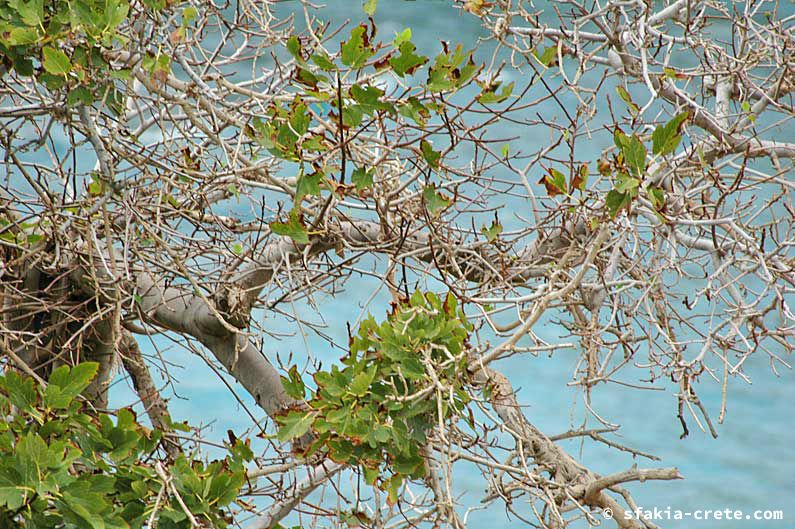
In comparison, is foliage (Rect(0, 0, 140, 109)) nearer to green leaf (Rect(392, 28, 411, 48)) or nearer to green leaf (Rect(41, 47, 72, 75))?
green leaf (Rect(41, 47, 72, 75))

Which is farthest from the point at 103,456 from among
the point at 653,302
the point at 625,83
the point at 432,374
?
the point at 625,83

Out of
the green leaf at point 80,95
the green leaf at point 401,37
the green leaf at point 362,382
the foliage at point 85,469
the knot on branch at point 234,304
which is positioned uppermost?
the knot on branch at point 234,304

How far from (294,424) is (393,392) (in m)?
0.24

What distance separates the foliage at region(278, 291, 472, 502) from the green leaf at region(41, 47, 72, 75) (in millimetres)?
887

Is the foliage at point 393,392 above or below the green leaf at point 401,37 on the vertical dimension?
below

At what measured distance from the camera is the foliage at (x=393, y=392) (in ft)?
6.33

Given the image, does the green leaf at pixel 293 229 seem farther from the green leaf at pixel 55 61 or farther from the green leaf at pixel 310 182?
the green leaf at pixel 55 61

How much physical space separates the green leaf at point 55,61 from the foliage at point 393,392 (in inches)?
34.9

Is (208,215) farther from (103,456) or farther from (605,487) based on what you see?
(605,487)

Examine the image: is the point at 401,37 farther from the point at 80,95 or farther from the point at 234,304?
the point at 234,304

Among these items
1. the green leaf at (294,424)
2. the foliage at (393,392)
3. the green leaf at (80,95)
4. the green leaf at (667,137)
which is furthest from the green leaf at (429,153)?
the green leaf at (80,95)

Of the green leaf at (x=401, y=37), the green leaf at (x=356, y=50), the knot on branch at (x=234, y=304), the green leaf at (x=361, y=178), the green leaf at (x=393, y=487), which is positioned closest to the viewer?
the green leaf at (x=356, y=50)

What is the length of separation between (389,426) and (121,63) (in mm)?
1336

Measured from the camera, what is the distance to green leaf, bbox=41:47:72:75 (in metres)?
1.91
